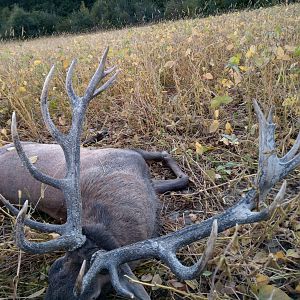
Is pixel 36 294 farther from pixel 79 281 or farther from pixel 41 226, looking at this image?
pixel 79 281

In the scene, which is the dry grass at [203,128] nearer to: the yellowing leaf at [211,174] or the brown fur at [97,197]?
the yellowing leaf at [211,174]

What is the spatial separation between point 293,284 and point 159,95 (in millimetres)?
2413

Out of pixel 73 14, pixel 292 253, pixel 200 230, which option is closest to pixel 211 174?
pixel 292 253

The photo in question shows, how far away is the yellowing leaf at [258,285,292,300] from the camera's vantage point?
2211mm

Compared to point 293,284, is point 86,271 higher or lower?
higher

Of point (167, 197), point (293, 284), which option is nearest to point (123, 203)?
point (167, 197)

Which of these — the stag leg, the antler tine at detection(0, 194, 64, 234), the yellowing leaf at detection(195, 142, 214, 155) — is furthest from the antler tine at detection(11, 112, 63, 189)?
the yellowing leaf at detection(195, 142, 214, 155)

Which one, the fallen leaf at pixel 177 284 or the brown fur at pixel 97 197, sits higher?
the brown fur at pixel 97 197

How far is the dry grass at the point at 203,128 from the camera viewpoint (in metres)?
2.61

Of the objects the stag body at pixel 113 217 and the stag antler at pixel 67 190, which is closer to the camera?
the stag body at pixel 113 217

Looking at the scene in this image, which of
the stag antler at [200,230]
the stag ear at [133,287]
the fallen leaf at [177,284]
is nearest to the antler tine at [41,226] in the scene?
the stag antler at [200,230]

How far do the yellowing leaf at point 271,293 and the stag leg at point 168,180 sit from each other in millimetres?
1368

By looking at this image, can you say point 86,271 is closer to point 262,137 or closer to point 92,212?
point 92,212

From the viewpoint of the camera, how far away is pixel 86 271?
2326mm
